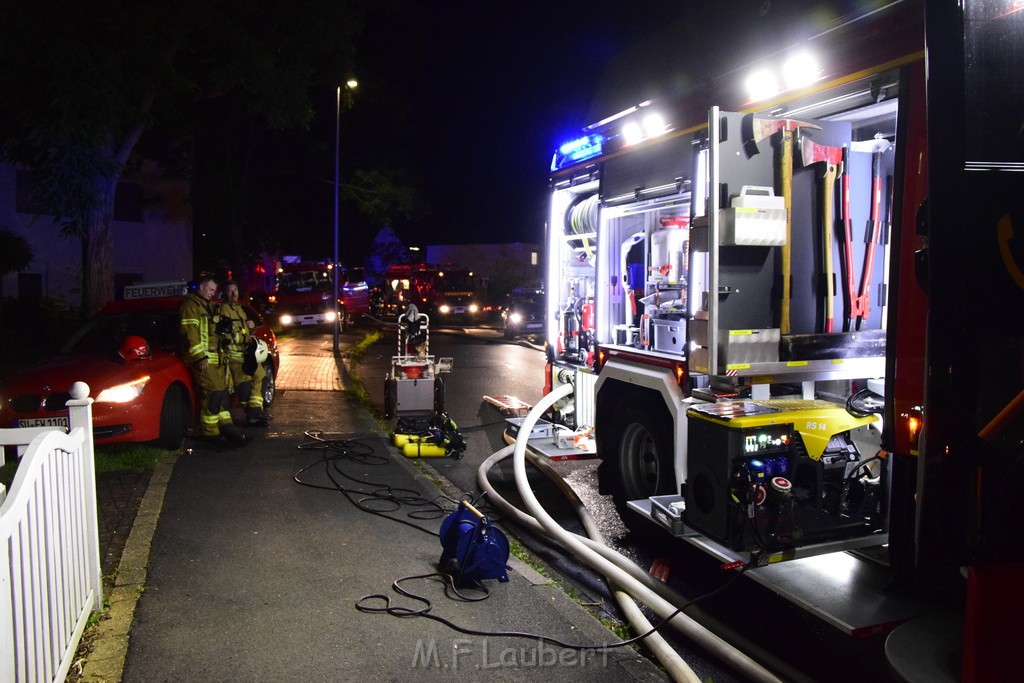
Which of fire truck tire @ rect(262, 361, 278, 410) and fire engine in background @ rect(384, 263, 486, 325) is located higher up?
fire engine in background @ rect(384, 263, 486, 325)

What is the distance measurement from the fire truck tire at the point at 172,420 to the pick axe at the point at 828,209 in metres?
6.10

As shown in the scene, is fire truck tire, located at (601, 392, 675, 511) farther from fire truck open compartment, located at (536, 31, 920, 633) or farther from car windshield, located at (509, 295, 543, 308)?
car windshield, located at (509, 295, 543, 308)

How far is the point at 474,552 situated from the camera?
14.7 ft

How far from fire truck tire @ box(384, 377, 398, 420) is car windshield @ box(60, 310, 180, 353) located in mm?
2630

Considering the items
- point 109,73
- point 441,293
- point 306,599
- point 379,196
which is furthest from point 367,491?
point 441,293

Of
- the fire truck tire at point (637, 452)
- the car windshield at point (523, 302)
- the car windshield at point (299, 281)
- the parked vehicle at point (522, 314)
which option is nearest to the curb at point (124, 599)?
the fire truck tire at point (637, 452)

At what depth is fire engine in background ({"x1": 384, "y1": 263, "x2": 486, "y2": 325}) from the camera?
30.2m

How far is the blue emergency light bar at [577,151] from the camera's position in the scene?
6645mm

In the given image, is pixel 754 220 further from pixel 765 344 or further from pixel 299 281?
pixel 299 281

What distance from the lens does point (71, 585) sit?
11.8ft

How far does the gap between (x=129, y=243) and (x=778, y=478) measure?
2802 centimetres

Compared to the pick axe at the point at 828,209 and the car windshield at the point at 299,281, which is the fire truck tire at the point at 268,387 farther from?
the car windshield at the point at 299,281

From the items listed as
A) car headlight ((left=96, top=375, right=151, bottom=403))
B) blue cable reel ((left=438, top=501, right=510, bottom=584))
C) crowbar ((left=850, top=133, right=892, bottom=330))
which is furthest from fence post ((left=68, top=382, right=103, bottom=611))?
crowbar ((left=850, top=133, right=892, bottom=330))

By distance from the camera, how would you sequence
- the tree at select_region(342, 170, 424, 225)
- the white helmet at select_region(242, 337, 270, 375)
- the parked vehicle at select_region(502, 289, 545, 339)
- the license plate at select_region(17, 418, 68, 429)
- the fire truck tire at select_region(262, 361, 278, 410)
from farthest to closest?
the tree at select_region(342, 170, 424, 225), the parked vehicle at select_region(502, 289, 545, 339), the fire truck tire at select_region(262, 361, 278, 410), the white helmet at select_region(242, 337, 270, 375), the license plate at select_region(17, 418, 68, 429)
